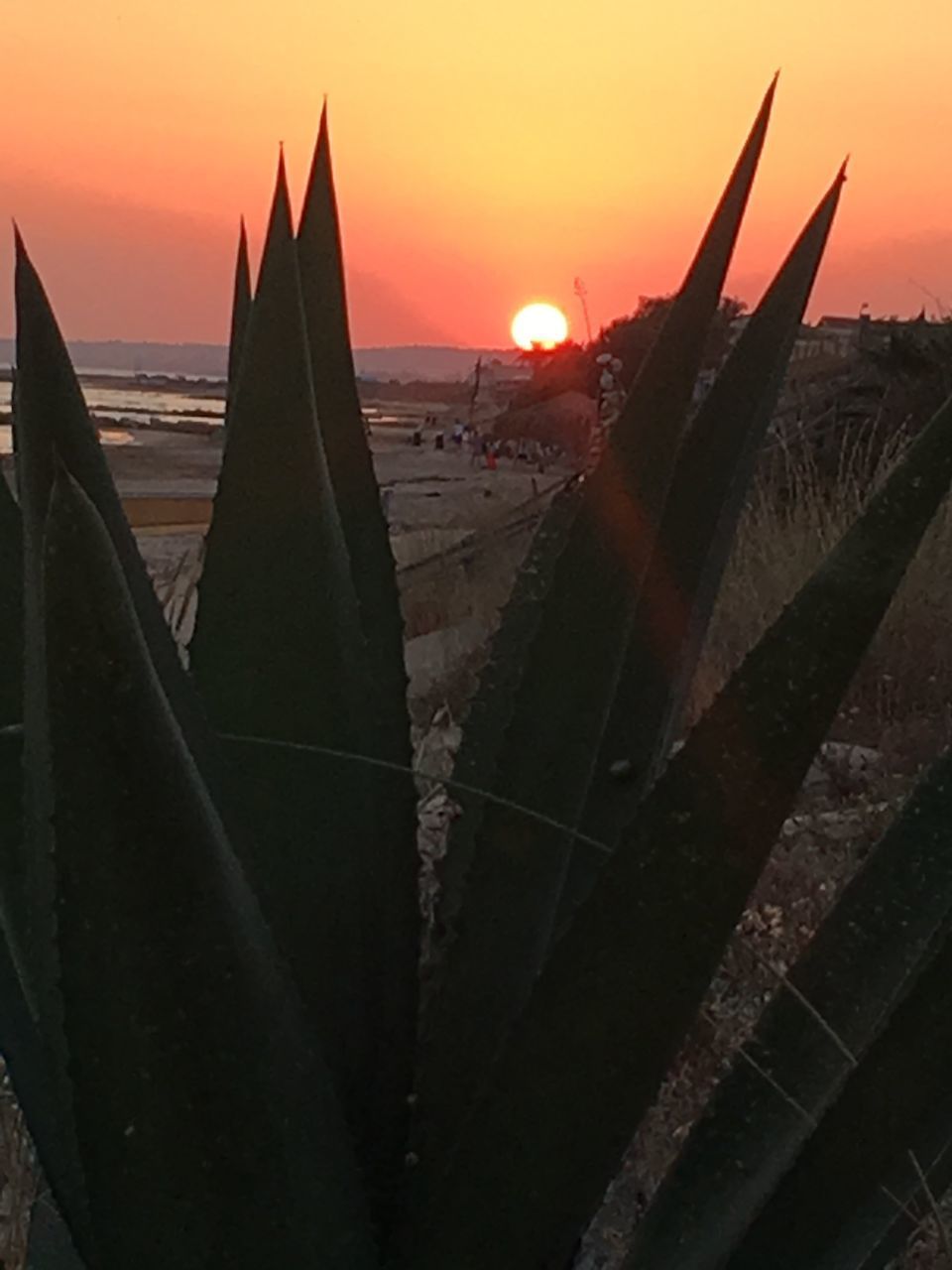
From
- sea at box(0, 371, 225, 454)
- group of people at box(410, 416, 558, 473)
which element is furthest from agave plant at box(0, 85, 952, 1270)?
sea at box(0, 371, 225, 454)

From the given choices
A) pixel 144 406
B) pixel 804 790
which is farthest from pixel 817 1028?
pixel 144 406

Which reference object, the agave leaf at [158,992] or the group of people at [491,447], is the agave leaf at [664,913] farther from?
the group of people at [491,447]

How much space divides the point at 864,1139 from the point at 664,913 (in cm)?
16

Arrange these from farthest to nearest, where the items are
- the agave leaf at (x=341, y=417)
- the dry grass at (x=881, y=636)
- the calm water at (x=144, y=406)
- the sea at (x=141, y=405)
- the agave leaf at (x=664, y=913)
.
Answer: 1. the calm water at (x=144, y=406)
2. the sea at (x=141, y=405)
3. the dry grass at (x=881, y=636)
4. the agave leaf at (x=341, y=417)
5. the agave leaf at (x=664, y=913)

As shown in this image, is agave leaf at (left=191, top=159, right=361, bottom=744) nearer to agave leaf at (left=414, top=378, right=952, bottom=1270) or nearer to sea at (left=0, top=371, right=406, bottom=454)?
agave leaf at (left=414, top=378, right=952, bottom=1270)

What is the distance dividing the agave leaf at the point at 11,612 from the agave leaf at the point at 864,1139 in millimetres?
415

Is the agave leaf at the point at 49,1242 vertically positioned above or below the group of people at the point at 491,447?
above

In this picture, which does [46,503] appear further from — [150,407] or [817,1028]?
[150,407]

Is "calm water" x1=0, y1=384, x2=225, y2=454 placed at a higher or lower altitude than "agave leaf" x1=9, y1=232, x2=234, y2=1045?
lower

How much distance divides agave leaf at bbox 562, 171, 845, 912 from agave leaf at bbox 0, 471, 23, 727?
307 millimetres

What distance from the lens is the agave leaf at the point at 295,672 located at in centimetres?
70

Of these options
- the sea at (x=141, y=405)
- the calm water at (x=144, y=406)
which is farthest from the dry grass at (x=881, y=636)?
the calm water at (x=144, y=406)

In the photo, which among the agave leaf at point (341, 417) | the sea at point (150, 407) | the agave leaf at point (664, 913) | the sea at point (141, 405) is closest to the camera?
the agave leaf at point (664, 913)

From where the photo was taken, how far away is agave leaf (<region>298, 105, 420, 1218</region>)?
0.72 m
